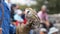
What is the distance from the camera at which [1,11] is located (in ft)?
4.75

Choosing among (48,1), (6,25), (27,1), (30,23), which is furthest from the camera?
(48,1)

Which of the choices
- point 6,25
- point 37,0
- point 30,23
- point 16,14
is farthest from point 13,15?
point 37,0

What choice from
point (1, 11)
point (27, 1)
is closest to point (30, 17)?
point (1, 11)

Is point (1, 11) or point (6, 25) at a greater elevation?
point (1, 11)

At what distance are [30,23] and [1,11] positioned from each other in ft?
0.84

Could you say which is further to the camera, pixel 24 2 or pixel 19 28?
pixel 24 2

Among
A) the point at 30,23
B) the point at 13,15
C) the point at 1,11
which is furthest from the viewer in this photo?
the point at 13,15

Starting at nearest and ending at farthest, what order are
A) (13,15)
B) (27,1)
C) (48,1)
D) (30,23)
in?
(30,23)
(13,15)
(27,1)
(48,1)

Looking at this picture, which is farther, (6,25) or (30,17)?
(6,25)

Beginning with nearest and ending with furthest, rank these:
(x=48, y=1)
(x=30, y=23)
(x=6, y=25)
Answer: (x=30, y=23)
(x=6, y=25)
(x=48, y=1)

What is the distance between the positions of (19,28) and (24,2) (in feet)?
21.2

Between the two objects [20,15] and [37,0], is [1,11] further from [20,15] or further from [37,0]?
[37,0]

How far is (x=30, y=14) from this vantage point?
1328 millimetres

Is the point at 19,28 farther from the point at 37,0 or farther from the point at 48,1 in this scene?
the point at 37,0
